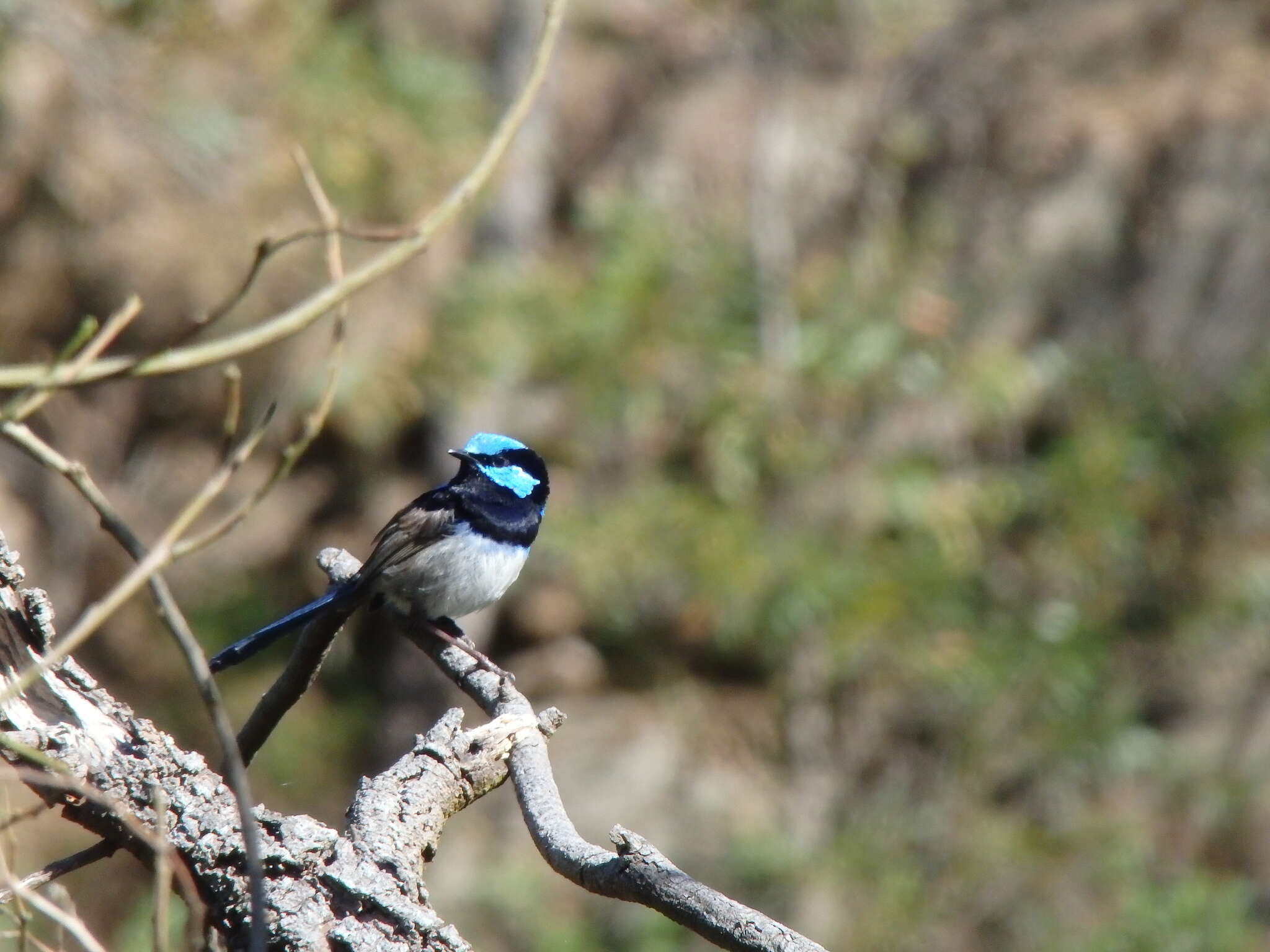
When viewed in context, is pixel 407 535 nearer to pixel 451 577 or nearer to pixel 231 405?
pixel 451 577

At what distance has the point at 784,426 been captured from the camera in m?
6.35

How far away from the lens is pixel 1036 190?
7.36m

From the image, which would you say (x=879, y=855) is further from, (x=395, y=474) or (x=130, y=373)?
(x=130, y=373)

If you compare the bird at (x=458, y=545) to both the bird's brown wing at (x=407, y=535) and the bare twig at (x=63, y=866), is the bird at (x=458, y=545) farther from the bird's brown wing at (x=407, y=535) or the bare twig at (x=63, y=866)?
the bare twig at (x=63, y=866)

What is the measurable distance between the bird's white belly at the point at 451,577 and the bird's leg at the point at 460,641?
29 millimetres

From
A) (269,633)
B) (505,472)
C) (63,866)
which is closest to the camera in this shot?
(63,866)

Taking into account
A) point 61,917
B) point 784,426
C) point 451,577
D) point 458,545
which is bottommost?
point 61,917

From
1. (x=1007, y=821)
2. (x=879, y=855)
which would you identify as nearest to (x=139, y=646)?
(x=879, y=855)

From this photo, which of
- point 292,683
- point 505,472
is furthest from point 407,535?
point 292,683

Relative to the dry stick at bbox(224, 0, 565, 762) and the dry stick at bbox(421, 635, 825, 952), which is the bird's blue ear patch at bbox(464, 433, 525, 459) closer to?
the dry stick at bbox(421, 635, 825, 952)

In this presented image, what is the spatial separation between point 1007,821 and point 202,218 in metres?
4.39

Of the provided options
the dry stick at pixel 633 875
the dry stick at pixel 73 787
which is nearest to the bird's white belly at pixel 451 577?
the dry stick at pixel 633 875

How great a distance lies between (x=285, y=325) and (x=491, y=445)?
2585mm

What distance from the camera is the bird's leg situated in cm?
294
